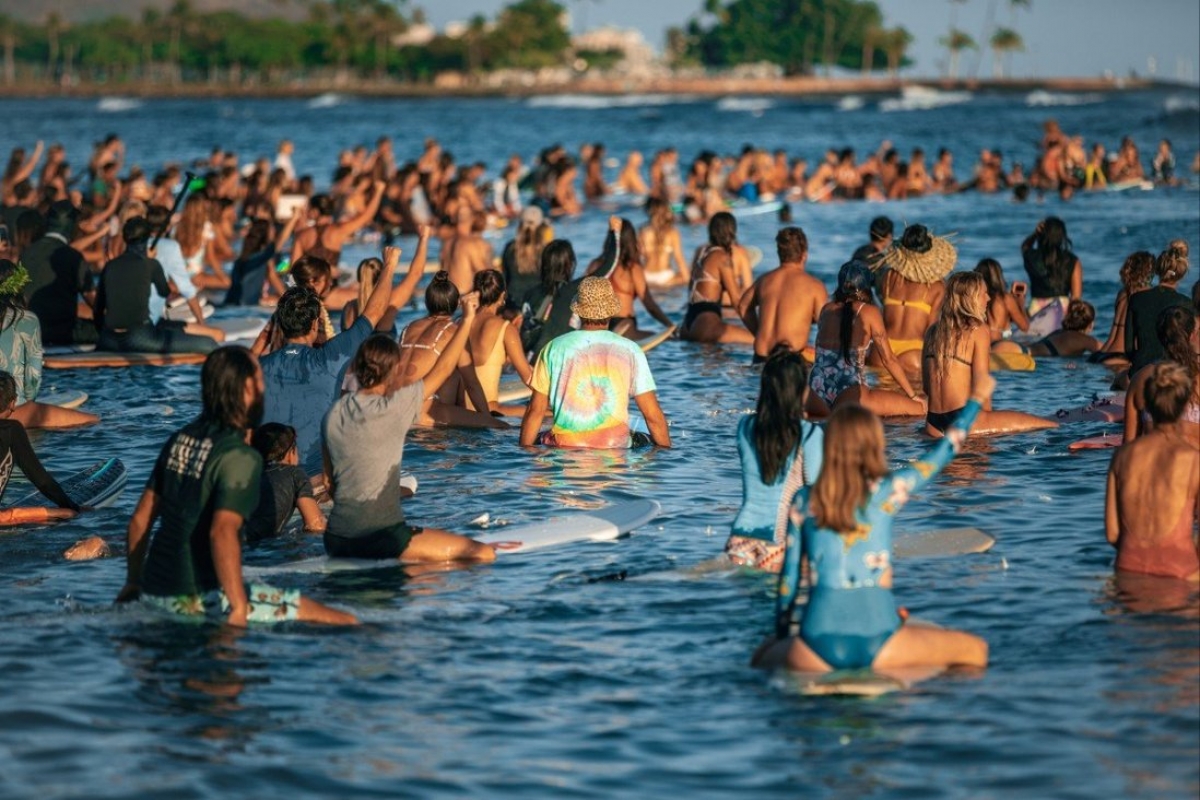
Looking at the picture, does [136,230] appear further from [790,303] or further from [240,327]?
[790,303]

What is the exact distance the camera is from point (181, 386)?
16375 mm

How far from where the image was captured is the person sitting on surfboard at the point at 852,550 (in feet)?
22.5

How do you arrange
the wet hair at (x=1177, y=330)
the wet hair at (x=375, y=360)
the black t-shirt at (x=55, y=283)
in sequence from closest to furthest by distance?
the wet hair at (x=375, y=360) → the wet hair at (x=1177, y=330) → the black t-shirt at (x=55, y=283)

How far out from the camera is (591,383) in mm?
12078

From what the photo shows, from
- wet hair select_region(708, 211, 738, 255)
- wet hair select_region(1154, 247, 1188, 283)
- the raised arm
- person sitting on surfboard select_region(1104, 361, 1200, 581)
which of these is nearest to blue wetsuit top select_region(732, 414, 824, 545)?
→ person sitting on surfboard select_region(1104, 361, 1200, 581)

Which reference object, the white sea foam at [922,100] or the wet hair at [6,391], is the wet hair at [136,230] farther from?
the white sea foam at [922,100]

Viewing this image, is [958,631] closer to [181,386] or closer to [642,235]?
[181,386]

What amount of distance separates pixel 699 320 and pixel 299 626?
1055 centimetres

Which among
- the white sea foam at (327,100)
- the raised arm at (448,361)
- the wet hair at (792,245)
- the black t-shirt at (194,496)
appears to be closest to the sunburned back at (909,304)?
the wet hair at (792,245)

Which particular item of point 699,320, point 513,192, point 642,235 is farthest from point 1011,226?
point 699,320

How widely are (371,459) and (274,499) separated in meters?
1.37

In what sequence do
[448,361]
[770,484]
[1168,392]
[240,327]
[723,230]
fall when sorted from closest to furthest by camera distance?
[1168,392], [770,484], [448,361], [723,230], [240,327]

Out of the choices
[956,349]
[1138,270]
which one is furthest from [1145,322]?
[956,349]

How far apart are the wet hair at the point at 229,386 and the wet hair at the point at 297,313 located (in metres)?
2.94
